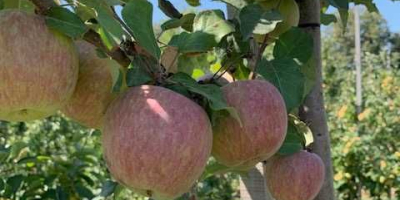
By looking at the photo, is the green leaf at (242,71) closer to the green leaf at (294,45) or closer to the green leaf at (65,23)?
the green leaf at (294,45)

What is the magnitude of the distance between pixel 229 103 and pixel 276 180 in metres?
0.33

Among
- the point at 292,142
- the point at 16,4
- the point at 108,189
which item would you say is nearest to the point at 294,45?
the point at 292,142

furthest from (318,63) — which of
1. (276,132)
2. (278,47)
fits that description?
(276,132)

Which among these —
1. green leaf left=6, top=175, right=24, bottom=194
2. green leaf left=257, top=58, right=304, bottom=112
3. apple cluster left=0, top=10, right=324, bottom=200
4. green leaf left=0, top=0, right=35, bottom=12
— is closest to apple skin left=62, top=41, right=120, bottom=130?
apple cluster left=0, top=10, right=324, bottom=200

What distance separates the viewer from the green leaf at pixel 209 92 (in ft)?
2.14

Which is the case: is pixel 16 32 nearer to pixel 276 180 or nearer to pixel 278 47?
pixel 278 47

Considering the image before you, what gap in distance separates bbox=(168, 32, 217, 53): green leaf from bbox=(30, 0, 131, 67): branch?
0.21 ft

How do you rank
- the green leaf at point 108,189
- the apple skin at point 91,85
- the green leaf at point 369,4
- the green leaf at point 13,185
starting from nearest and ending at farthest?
the apple skin at point 91,85, the green leaf at point 369,4, the green leaf at point 108,189, the green leaf at point 13,185

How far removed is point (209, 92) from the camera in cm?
67

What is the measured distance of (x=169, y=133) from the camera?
62 centimetres

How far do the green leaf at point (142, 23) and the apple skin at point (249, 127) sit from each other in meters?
0.11

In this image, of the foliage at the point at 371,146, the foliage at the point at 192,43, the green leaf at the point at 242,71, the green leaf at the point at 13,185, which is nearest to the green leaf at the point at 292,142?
the foliage at the point at 192,43

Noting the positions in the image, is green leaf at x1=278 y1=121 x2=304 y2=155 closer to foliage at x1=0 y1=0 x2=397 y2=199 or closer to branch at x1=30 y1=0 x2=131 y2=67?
foliage at x1=0 y1=0 x2=397 y2=199

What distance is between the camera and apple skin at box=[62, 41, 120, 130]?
72 centimetres
